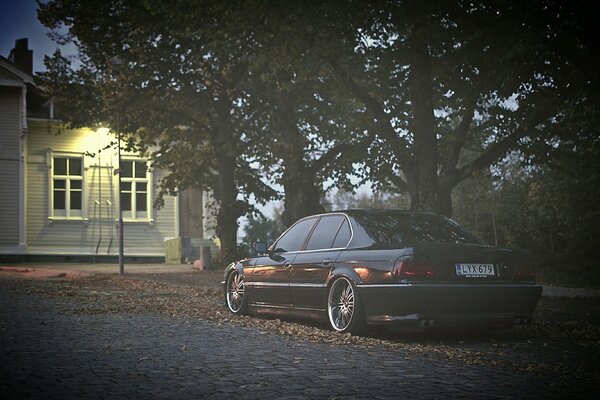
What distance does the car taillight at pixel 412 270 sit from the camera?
838 centimetres

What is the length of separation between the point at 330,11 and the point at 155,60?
1158 centimetres

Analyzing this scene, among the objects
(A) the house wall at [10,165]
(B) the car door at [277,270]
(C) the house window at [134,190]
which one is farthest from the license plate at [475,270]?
(C) the house window at [134,190]

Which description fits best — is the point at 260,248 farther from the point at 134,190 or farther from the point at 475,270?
the point at 134,190

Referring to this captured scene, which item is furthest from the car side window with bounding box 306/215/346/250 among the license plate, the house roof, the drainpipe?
the drainpipe

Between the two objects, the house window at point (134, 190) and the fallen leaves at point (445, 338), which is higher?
the house window at point (134, 190)

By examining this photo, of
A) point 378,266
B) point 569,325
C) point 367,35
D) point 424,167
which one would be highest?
point 367,35

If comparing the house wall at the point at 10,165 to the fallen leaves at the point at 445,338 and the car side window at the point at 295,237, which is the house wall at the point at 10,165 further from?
the car side window at the point at 295,237

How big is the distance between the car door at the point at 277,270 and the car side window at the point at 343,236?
902mm

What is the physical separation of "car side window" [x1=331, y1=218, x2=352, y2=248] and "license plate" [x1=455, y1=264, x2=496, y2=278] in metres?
1.53

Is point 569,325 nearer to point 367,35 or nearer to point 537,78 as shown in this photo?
point 537,78

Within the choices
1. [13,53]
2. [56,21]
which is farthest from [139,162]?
[56,21]

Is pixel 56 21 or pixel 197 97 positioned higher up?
pixel 56 21

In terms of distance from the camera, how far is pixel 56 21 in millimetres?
28109

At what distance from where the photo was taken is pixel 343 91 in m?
20.6
